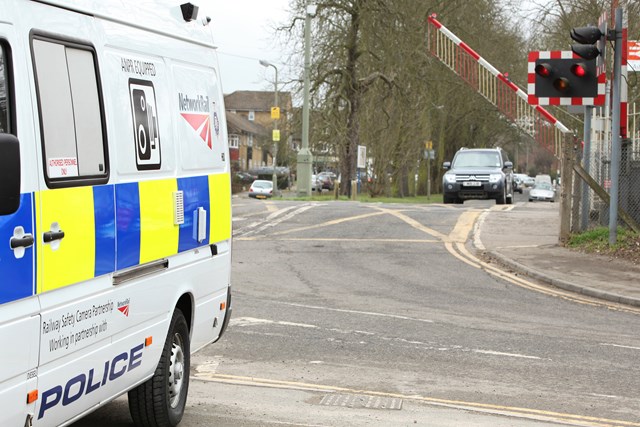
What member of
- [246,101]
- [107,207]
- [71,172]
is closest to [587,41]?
[107,207]

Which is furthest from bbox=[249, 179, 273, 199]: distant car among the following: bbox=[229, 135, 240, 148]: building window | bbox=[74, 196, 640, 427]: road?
bbox=[229, 135, 240, 148]: building window

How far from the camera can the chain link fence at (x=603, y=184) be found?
19.1m

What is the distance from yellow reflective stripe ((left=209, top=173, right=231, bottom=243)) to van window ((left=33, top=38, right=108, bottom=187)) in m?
1.96

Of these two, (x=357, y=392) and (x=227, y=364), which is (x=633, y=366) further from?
(x=227, y=364)

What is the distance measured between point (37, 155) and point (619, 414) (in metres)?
4.74

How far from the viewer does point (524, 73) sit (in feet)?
183

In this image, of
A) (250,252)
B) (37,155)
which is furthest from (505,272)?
(37,155)

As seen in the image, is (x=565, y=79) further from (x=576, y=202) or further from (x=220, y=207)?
(x=220, y=207)

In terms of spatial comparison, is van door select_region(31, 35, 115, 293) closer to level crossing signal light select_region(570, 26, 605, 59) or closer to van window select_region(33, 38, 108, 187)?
van window select_region(33, 38, 108, 187)

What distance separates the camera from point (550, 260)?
17.5 m

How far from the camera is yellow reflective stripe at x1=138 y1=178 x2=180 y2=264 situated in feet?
19.7

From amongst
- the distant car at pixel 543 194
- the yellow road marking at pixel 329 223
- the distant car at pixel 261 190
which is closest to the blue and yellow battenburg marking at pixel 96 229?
the yellow road marking at pixel 329 223

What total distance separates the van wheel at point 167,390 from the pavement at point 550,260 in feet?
27.1

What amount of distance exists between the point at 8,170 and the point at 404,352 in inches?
241
